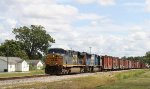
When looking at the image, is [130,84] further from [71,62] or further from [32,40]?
[32,40]

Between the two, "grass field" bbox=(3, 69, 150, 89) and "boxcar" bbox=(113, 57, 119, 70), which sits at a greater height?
"boxcar" bbox=(113, 57, 119, 70)

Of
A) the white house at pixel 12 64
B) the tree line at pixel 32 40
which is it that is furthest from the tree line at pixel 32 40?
the white house at pixel 12 64

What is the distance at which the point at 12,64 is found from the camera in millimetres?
126250

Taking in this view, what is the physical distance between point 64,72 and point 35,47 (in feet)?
369

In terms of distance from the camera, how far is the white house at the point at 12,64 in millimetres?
121375

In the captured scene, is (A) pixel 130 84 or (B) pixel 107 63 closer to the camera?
(A) pixel 130 84

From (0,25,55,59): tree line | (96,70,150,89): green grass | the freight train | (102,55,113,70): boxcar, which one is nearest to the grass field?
(96,70,150,89): green grass

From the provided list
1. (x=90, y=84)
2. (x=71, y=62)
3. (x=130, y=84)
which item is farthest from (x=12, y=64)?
(x=90, y=84)

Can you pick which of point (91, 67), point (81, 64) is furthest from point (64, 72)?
point (91, 67)

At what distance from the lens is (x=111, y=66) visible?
A: 90.8m

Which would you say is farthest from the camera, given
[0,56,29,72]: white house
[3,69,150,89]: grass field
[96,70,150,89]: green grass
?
[0,56,29,72]: white house

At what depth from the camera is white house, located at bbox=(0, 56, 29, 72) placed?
121 m

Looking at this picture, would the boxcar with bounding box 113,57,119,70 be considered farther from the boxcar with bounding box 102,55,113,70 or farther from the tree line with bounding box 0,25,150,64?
the tree line with bounding box 0,25,150,64

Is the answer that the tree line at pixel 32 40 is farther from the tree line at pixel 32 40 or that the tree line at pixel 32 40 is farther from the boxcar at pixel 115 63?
the boxcar at pixel 115 63
